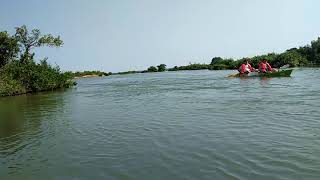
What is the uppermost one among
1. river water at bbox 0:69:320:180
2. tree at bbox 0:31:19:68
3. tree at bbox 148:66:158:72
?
tree at bbox 0:31:19:68

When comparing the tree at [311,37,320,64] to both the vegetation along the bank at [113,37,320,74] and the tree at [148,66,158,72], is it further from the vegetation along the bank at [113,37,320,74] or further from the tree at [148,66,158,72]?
the tree at [148,66,158,72]

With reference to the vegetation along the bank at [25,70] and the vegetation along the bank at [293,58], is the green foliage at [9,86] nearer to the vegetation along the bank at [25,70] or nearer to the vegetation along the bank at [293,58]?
the vegetation along the bank at [25,70]

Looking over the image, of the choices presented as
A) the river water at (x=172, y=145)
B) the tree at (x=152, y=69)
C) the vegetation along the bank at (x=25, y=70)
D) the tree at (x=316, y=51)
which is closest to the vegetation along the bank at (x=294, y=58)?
the tree at (x=316, y=51)

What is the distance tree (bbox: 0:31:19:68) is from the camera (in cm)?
4066

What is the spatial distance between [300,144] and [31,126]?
1023cm

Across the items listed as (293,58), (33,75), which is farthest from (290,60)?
(33,75)

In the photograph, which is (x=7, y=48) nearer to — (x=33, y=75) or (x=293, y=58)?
(x=33, y=75)

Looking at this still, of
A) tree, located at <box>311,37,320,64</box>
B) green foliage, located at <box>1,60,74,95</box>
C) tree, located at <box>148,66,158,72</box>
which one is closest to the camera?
green foliage, located at <box>1,60,74,95</box>

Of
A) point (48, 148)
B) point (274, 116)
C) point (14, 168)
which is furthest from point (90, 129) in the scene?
point (274, 116)

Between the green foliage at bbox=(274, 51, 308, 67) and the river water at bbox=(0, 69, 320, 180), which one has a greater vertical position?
the green foliage at bbox=(274, 51, 308, 67)

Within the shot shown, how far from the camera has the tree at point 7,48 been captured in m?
40.7

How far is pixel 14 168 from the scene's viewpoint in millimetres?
9102

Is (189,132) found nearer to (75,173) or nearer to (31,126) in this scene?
(75,173)

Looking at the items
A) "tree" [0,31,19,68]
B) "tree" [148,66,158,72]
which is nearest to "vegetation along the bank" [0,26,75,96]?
"tree" [0,31,19,68]
